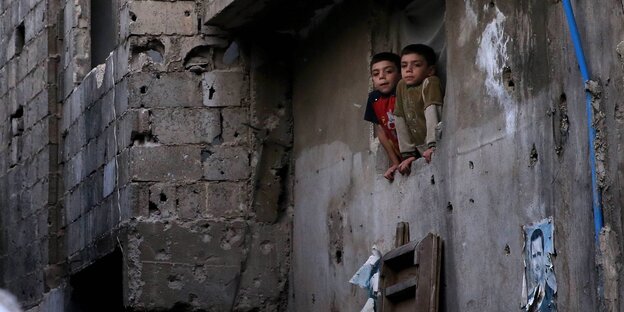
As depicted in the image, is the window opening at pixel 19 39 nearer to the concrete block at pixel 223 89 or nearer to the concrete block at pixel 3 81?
the concrete block at pixel 3 81

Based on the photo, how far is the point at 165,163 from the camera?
413 inches

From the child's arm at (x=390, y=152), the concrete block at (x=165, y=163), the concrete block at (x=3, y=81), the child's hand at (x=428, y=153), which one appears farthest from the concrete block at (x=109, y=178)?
the concrete block at (x=3, y=81)

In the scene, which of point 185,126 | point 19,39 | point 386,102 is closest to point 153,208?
point 185,126

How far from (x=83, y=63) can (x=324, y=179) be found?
281 centimetres

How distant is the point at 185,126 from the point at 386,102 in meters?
1.88

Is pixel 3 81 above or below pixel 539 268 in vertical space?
above

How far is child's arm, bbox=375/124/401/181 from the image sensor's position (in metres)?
8.99

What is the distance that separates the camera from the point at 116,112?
431 inches

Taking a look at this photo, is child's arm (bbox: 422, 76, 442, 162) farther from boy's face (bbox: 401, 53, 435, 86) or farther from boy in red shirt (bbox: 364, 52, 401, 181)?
boy in red shirt (bbox: 364, 52, 401, 181)

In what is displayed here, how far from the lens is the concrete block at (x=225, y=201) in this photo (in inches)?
412

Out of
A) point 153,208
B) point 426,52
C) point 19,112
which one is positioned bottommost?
point 153,208

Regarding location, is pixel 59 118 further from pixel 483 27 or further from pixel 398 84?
pixel 483 27

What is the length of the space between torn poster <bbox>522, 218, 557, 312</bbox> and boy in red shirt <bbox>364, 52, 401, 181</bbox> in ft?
5.93

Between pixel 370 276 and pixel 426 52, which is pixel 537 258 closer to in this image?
pixel 426 52
